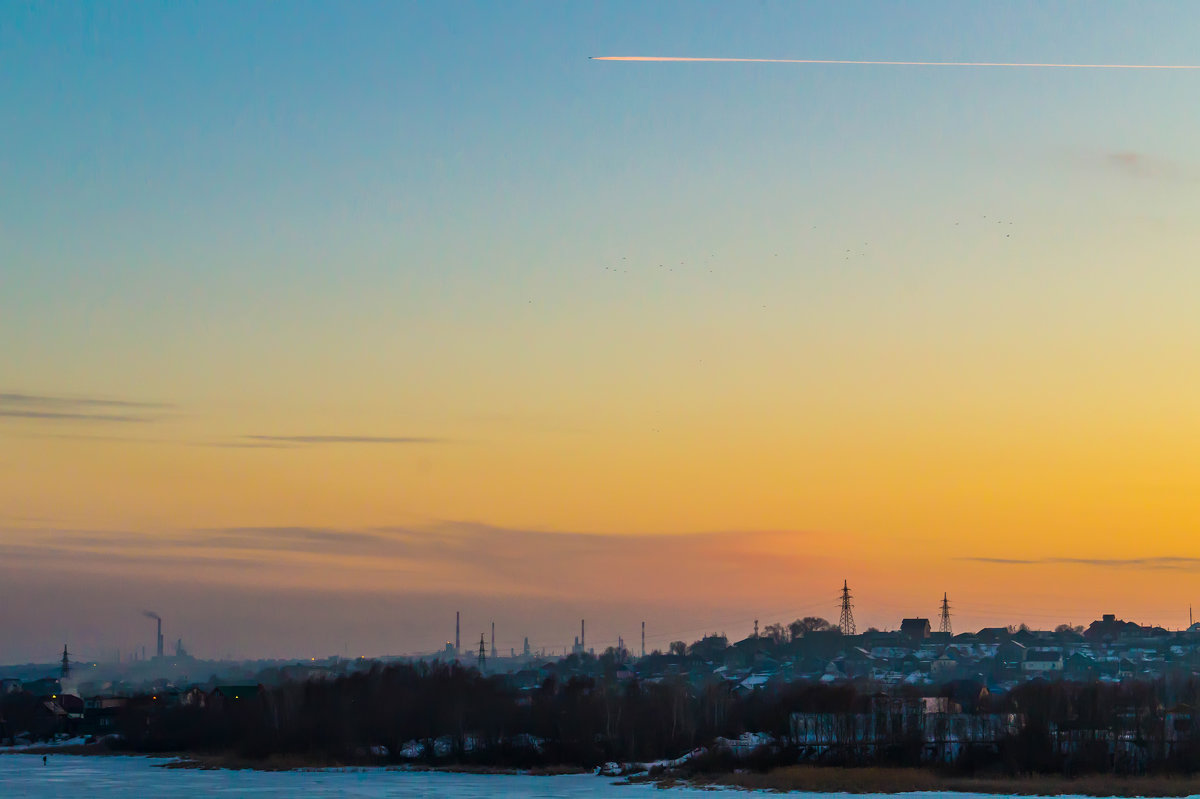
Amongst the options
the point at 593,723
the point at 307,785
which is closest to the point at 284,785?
the point at 307,785

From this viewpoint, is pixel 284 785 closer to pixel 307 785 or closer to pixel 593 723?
pixel 307 785

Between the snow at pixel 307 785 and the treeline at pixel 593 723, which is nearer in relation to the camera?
the snow at pixel 307 785

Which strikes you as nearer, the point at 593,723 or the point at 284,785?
the point at 284,785

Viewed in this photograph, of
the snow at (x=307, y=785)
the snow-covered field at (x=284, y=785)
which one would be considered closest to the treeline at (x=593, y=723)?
the snow-covered field at (x=284, y=785)

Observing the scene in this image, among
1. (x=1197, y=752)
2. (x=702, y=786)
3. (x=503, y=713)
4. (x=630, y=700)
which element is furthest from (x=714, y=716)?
(x=1197, y=752)

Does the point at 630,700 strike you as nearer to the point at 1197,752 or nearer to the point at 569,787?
the point at 569,787

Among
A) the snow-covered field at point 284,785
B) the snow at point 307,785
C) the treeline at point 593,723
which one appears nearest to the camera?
the snow at point 307,785

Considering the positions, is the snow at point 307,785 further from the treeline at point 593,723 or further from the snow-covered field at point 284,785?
the treeline at point 593,723
